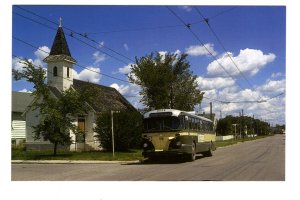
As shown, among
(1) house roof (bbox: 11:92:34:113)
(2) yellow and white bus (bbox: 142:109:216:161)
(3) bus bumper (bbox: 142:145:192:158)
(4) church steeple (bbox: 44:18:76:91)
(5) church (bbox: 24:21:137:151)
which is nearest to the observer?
(3) bus bumper (bbox: 142:145:192:158)

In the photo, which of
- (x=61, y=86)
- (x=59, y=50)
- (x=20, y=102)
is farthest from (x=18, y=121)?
(x=59, y=50)

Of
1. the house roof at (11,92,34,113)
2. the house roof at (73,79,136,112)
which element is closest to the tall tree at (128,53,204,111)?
the house roof at (73,79,136,112)

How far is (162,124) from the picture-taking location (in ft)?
76.9

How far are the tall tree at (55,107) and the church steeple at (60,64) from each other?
28.2ft

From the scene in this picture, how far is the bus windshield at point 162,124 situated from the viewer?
23.2 metres

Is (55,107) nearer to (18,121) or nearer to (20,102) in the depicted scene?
(18,121)

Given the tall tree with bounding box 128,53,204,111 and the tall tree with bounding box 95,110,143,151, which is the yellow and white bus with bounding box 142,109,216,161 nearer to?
the tall tree with bounding box 95,110,143,151

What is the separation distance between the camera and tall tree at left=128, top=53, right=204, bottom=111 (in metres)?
41.9

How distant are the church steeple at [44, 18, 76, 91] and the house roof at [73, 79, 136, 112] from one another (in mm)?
1368

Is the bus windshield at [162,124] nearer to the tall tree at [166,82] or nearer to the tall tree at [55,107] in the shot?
the tall tree at [55,107]

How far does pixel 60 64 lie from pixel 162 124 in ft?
55.9
